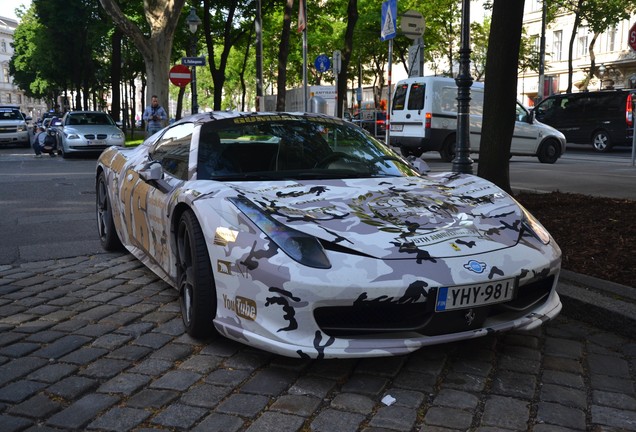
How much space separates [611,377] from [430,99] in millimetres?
13956

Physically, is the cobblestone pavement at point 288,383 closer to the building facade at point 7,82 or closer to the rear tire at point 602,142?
the rear tire at point 602,142

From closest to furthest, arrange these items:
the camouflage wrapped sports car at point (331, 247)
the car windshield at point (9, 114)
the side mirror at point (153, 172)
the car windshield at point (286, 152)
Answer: the camouflage wrapped sports car at point (331, 247)
the car windshield at point (286, 152)
the side mirror at point (153, 172)
the car windshield at point (9, 114)

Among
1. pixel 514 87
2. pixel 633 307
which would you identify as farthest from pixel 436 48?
pixel 633 307

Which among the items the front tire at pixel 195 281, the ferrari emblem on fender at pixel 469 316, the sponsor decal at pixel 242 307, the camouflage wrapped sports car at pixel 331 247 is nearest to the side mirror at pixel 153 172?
the camouflage wrapped sports car at pixel 331 247

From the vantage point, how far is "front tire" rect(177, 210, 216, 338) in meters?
3.28

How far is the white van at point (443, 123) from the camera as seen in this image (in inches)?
651

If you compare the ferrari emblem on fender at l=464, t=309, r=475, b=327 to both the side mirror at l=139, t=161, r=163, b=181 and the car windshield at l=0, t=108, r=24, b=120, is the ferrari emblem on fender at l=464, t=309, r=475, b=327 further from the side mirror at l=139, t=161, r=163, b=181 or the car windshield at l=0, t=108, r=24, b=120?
the car windshield at l=0, t=108, r=24, b=120

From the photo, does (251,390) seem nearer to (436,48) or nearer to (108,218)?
(108,218)

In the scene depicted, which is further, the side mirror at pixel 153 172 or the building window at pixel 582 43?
the building window at pixel 582 43

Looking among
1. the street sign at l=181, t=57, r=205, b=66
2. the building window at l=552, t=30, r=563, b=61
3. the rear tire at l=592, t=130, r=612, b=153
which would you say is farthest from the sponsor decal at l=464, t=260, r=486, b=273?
the building window at l=552, t=30, r=563, b=61

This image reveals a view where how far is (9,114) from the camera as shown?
2714 cm

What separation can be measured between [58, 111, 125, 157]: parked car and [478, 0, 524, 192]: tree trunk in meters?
14.3

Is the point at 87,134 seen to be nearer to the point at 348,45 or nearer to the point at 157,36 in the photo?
the point at 157,36

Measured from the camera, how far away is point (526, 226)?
3.42 metres
